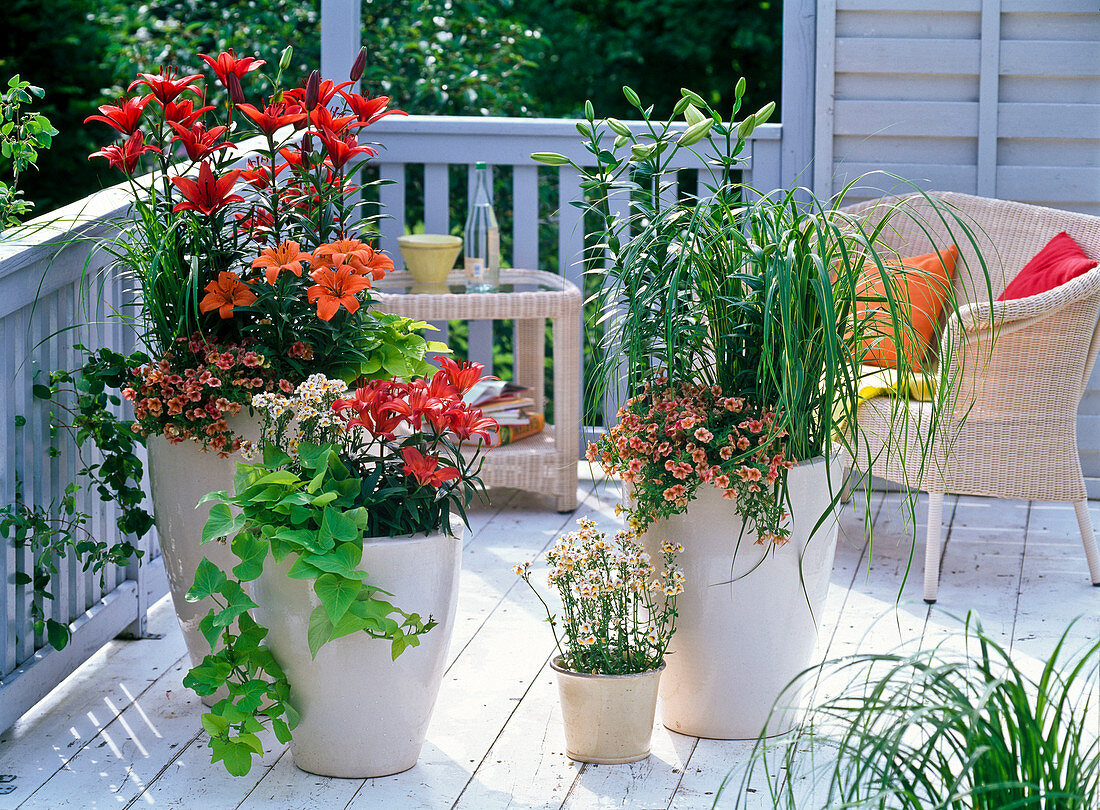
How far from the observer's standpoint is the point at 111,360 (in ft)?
7.21

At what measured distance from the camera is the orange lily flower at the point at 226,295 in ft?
6.72

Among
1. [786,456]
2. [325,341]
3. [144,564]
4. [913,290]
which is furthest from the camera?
[913,290]

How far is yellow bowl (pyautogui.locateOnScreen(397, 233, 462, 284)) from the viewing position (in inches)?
136

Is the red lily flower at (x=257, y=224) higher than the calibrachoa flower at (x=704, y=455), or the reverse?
the red lily flower at (x=257, y=224)

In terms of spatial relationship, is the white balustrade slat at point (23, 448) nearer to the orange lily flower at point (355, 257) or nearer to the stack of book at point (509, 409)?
the orange lily flower at point (355, 257)

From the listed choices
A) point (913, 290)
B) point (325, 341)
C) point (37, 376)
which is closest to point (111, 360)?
point (37, 376)

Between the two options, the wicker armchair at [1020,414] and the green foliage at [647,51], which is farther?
the green foliage at [647,51]

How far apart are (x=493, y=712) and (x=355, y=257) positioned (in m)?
0.86

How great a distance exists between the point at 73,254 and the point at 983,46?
98.6 inches

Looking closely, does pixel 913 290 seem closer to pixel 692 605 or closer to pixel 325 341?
pixel 692 605

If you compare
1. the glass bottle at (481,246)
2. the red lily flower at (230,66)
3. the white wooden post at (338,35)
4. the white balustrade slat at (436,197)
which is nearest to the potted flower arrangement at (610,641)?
the red lily flower at (230,66)

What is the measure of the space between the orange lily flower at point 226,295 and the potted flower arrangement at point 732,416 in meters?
0.54

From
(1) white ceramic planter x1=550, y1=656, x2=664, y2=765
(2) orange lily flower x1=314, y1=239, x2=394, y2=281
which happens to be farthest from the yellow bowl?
(1) white ceramic planter x1=550, y1=656, x2=664, y2=765

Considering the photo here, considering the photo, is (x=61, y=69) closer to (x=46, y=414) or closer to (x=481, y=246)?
(x=481, y=246)
